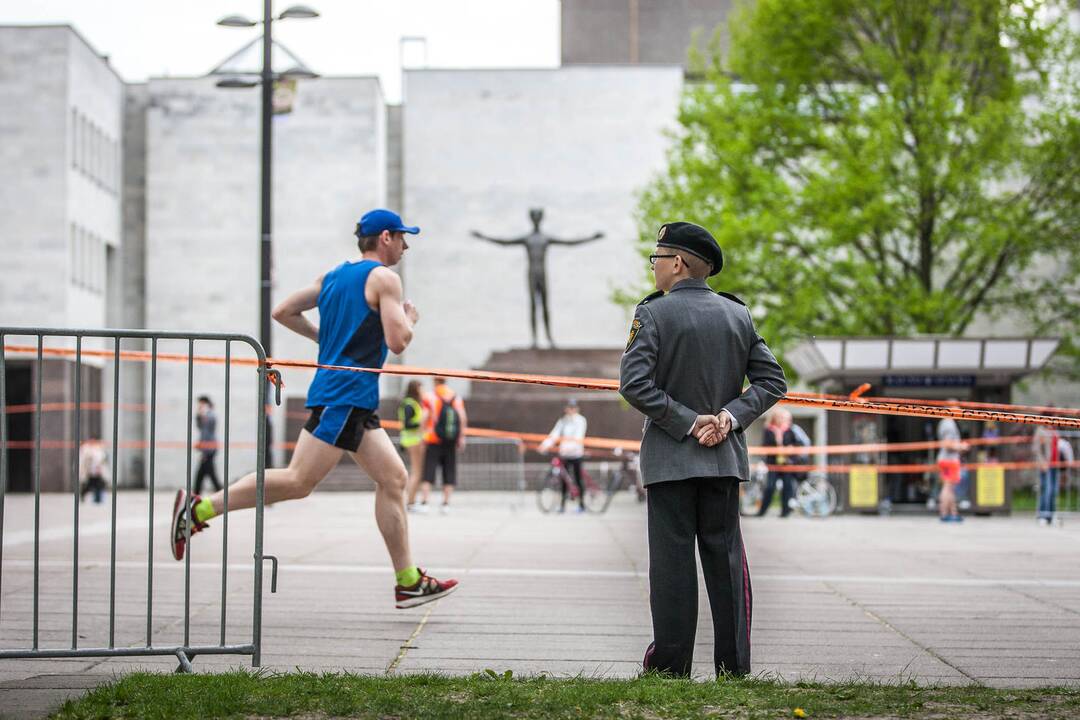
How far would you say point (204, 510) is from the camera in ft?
21.9

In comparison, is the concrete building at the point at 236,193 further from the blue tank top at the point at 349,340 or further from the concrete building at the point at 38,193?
the blue tank top at the point at 349,340

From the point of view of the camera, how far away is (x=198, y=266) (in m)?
43.4

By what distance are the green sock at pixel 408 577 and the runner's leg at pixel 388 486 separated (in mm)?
22

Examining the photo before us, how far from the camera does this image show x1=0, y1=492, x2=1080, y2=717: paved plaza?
228 inches

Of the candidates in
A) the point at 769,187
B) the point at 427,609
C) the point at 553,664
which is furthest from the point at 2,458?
the point at 769,187

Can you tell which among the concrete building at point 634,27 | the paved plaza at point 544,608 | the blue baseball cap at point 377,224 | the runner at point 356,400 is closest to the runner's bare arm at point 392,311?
the runner at point 356,400

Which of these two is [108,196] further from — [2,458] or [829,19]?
[2,458]

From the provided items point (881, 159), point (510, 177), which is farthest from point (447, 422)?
point (510, 177)

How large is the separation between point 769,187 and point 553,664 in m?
21.0

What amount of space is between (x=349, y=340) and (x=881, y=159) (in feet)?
64.8

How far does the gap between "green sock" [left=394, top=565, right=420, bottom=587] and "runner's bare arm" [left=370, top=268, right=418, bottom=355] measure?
1.11 meters

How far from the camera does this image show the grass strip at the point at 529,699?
14.0 ft

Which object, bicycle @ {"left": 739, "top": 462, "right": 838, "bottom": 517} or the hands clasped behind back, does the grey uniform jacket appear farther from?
bicycle @ {"left": 739, "top": 462, "right": 838, "bottom": 517}

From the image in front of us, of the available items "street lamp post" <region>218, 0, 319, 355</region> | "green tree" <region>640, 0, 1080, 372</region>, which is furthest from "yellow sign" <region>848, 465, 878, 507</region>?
"street lamp post" <region>218, 0, 319, 355</region>
